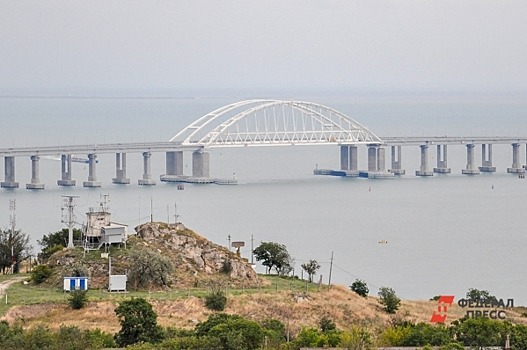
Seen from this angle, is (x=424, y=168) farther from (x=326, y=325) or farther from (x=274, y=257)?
(x=326, y=325)

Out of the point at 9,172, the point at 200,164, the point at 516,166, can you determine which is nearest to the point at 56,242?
the point at 9,172

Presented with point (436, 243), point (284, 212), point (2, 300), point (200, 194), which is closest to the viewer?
point (2, 300)

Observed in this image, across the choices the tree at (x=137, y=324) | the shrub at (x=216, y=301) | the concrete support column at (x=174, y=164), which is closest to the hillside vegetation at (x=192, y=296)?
the shrub at (x=216, y=301)

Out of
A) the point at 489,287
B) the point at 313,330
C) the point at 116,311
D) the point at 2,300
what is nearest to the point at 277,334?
the point at 313,330

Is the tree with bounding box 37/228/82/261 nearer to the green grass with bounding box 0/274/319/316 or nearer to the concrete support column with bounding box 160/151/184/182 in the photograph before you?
the green grass with bounding box 0/274/319/316

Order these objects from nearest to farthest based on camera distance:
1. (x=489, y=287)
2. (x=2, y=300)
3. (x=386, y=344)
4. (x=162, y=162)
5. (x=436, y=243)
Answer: (x=386, y=344) < (x=2, y=300) < (x=489, y=287) < (x=436, y=243) < (x=162, y=162)

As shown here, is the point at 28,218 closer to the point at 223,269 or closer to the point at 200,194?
the point at 200,194

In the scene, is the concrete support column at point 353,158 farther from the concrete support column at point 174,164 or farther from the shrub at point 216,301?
the shrub at point 216,301

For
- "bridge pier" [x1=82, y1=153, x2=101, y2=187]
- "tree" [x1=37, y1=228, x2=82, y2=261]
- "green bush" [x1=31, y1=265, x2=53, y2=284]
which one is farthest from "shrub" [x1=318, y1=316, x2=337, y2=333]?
"bridge pier" [x1=82, y1=153, x2=101, y2=187]
